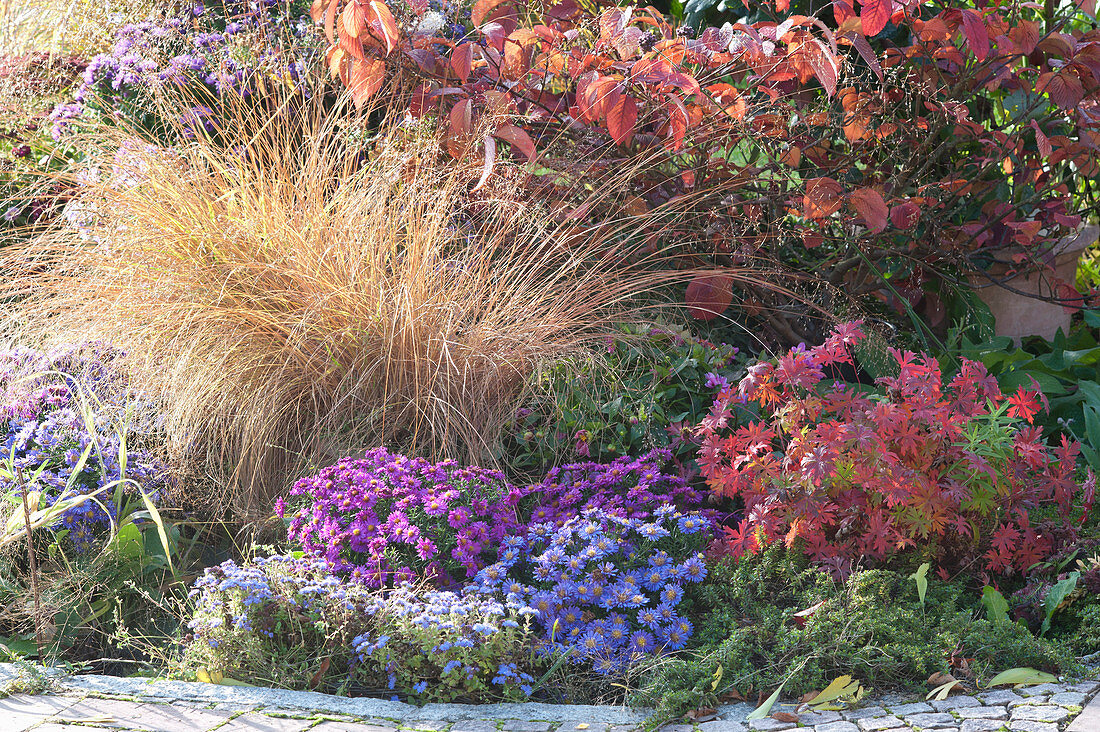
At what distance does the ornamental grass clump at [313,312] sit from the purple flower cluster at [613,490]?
323 mm

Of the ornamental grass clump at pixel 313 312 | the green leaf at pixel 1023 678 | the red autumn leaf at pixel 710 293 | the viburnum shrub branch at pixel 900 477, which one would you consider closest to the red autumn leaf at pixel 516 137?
the ornamental grass clump at pixel 313 312

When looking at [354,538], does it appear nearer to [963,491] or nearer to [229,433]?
[229,433]

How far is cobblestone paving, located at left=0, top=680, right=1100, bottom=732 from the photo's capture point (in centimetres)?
Result: 176

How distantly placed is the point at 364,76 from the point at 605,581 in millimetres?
1874

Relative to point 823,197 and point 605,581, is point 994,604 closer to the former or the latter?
point 605,581

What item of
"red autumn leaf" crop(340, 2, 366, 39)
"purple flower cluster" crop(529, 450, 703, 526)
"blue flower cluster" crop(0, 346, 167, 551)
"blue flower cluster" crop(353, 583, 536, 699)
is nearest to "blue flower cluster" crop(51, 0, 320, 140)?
"red autumn leaf" crop(340, 2, 366, 39)

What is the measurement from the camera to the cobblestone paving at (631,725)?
1759 millimetres

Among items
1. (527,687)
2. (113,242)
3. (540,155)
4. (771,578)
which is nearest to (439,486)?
(527,687)

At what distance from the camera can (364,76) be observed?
3.13 meters

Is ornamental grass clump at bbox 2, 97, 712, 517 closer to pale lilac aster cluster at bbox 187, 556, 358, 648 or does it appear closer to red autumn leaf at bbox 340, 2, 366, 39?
red autumn leaf at bbox 340, 2, 366, 39

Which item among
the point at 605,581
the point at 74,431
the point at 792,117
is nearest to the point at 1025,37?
the point at 792,117

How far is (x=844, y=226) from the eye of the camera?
3.37 metres

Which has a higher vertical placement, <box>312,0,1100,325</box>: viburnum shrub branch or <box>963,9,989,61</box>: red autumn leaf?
<box>963,9,989,61</box>: red autumn leaf

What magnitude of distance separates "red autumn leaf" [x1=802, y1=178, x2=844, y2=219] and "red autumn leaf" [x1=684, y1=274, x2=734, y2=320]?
35 centimetres
